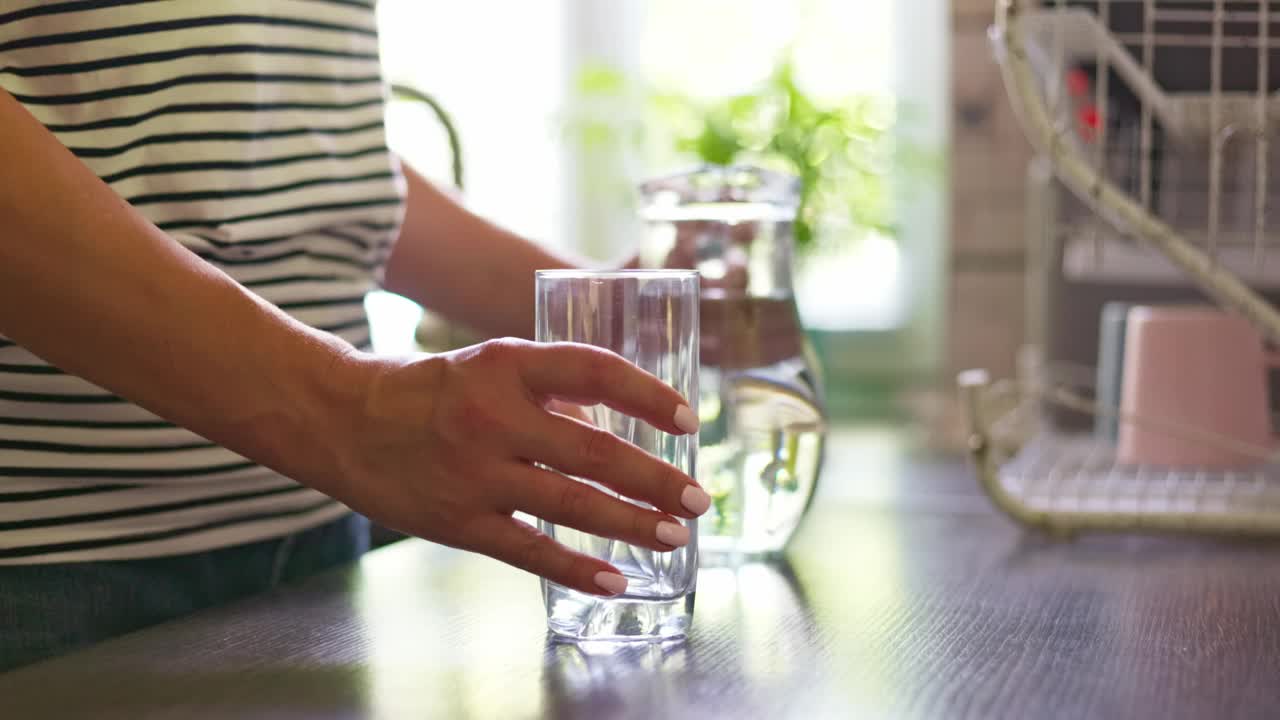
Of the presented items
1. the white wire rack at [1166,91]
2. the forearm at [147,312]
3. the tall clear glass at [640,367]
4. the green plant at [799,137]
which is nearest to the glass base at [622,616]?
the tall clear glass at [640,367]

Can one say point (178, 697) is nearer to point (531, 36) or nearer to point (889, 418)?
point (889, 418)

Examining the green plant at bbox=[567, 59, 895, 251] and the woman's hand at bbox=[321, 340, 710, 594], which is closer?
the woman's hand at bbox=[321, 340, 710, 594]

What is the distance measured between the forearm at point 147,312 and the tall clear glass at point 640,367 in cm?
9

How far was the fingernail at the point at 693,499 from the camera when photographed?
1.59 feet

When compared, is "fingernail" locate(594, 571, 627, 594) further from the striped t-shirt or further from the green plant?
the green plant

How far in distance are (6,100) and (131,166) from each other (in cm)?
19

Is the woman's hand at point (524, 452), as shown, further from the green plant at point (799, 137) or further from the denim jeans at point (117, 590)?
the green plant at point (799, 137)

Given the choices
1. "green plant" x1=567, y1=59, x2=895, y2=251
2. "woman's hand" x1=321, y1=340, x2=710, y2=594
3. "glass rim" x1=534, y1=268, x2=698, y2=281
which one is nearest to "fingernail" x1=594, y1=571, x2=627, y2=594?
"woman's hand" x1=321, y1=340, x2=710, y2=594

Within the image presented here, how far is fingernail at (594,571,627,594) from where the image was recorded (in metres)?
0.49

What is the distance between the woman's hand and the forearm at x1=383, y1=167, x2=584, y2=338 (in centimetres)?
43

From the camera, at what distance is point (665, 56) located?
8.41 ft

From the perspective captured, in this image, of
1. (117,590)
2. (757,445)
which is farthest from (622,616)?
(117,590)

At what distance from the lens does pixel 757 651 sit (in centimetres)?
53

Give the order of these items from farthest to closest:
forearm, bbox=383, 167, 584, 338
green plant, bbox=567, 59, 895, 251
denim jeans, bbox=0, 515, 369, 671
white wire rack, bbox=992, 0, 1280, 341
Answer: green plant, bbox=567, 59, 895, 251 < forearm, bbox=383, 167, 584, 338 < white wire rack, bbox=992, 0, 1280, 341 < denim jeans, bbox=0, 515, 369, 671
